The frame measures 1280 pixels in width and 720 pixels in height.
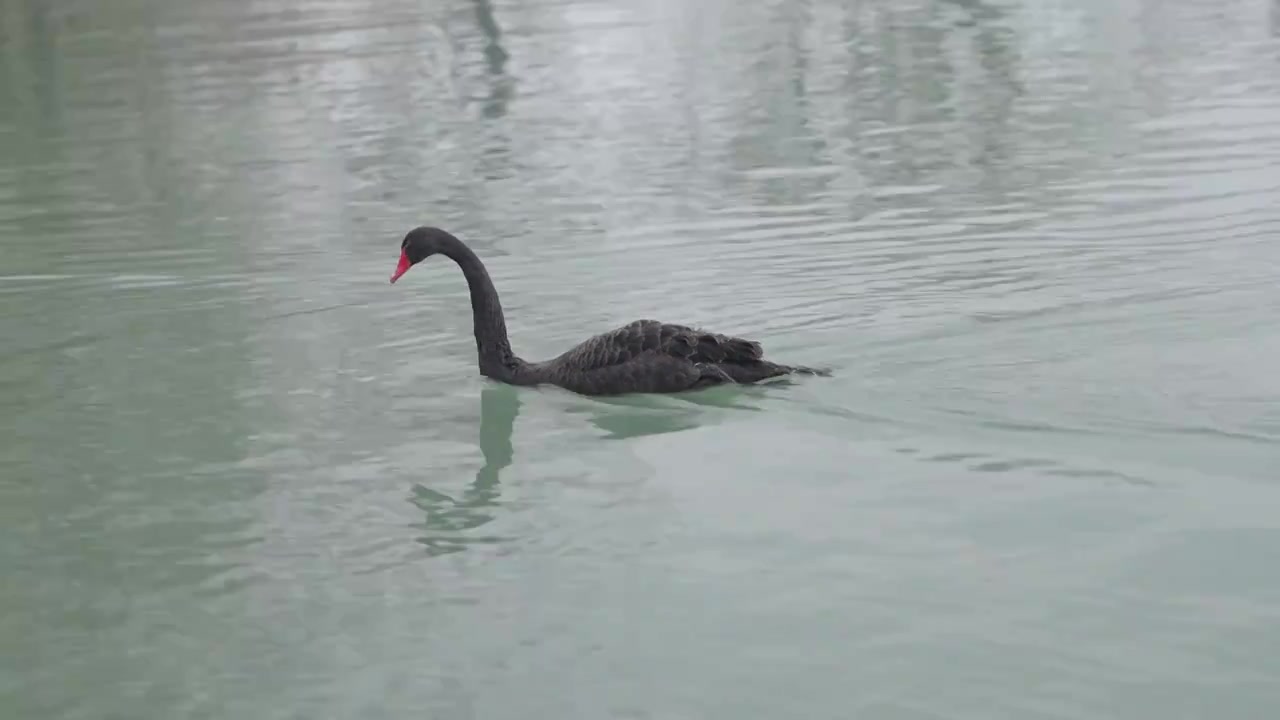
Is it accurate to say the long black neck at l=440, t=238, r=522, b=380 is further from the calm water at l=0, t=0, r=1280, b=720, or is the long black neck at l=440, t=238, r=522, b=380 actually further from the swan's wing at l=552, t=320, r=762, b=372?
the swan's wing at l=552, t=320, r=762, b=372

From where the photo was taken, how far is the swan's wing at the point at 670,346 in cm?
818

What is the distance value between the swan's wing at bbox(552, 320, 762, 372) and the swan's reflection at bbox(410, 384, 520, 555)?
1.63 feet

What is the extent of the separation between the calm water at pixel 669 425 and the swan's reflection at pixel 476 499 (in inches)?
1.1

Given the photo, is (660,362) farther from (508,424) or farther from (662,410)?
(508,424)

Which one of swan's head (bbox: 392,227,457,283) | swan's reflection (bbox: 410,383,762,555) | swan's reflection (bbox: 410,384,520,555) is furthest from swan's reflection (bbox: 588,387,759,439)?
swan's head (bbox: 392,227,457,283)

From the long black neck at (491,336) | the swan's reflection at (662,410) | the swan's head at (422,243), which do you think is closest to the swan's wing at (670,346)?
the swan's reflection at (662,410)

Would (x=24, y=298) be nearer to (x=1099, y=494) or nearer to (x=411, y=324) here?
(x=411, y=324)

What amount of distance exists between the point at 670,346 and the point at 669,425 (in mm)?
383

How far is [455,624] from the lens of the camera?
19.5 feet

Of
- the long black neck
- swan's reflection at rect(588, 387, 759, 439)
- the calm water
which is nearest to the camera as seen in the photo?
the calm water

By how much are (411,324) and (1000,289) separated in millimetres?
3146

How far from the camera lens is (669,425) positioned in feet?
26.3

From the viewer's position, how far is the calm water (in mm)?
5578

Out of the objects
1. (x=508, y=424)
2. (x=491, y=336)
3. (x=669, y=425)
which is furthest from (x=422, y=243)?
(x=669, y=425)
